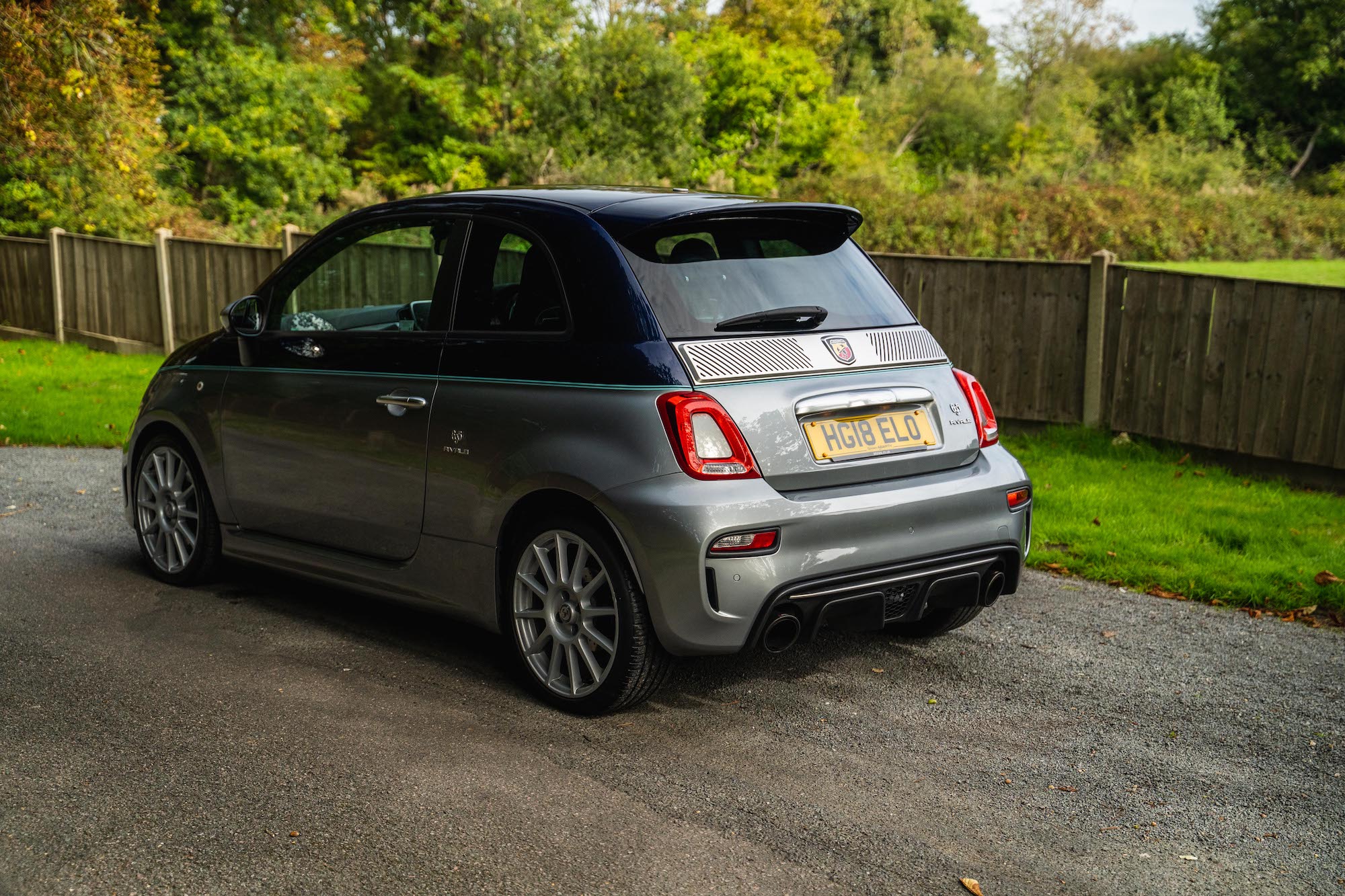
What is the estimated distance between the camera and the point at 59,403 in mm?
12320

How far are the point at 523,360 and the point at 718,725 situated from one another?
1490 millimetres

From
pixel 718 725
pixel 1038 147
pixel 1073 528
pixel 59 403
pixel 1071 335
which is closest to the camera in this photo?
pixel 718 725

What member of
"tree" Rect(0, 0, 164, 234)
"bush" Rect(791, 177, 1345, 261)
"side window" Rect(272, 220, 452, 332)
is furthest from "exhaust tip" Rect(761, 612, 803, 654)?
"bush" Rect(791, 177, 1345, 261)

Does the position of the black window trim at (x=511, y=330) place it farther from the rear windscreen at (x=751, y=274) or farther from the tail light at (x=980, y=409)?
the tail light at (x=980, y=409)

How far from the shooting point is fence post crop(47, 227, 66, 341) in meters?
18.3

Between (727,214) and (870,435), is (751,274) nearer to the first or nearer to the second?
(727,214)

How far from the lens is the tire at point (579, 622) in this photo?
4312mm

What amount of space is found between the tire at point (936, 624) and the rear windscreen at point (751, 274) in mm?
1334

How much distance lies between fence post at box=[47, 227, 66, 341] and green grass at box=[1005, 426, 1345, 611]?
14.5m

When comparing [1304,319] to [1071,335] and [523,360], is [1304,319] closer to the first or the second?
[1071,335]

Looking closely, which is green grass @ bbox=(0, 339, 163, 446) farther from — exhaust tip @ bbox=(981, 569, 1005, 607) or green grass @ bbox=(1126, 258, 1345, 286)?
green grass @ bbox=(1126, 258, 1345, 286)

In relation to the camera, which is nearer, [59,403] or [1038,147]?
[59,403]

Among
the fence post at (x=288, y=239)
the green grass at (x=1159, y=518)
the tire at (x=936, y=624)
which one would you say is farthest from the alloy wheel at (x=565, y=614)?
the fence post at (x=288, y=239)

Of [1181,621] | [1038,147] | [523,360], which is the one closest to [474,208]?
[523,360]
